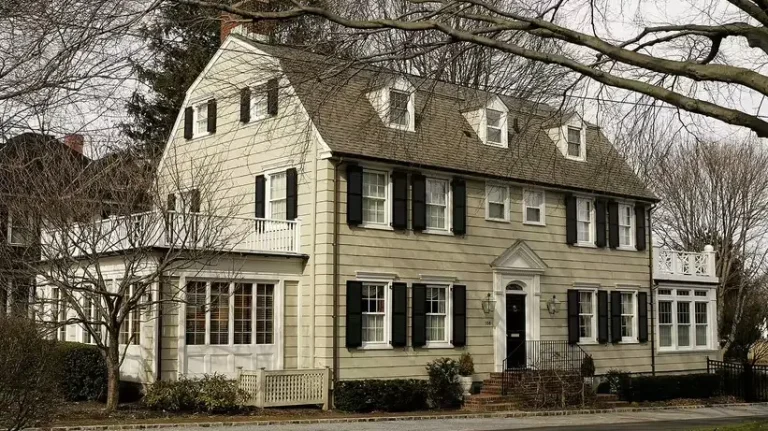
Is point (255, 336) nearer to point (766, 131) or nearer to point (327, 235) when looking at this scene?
point (327, 235)

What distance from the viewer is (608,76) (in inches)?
414

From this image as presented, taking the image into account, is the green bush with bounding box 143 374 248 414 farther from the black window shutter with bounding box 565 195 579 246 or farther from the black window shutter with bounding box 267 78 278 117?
the black window shutter with bounding box 565 195 579 246

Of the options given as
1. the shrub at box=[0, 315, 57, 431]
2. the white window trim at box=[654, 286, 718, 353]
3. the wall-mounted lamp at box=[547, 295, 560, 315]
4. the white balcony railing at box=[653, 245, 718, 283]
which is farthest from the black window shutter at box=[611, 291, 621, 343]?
the shrub at box=[0, 315, 57, 431]

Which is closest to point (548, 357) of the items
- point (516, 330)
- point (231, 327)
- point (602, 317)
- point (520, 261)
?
point (516, 330)

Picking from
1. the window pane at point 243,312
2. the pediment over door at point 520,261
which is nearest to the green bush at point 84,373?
the window pane at point 243,312

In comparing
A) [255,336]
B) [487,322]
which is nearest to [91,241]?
[255,336]

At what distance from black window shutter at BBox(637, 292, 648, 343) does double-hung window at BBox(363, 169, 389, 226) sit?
10817mm

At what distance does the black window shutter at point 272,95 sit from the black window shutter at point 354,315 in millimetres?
11884

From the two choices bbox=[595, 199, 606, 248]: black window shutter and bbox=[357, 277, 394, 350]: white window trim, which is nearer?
bbox=[357, 277, 394, 350]: white window trim

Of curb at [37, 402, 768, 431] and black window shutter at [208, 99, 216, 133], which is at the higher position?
black window shutter at [208, 99, 216, 133]

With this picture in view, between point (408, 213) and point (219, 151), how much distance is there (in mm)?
5597

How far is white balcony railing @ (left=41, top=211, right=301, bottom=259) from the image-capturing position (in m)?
19.8

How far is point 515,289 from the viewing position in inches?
1069

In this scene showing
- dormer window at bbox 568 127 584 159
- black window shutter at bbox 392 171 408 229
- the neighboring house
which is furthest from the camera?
dormer window at bbox 568 127 584 159
